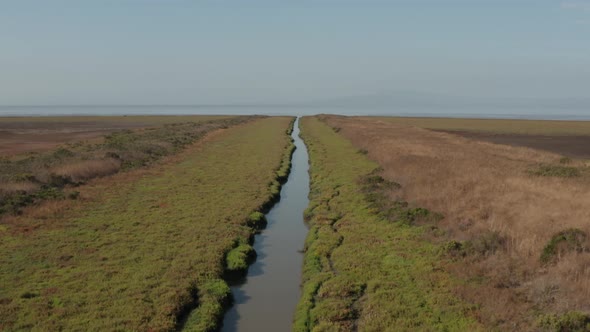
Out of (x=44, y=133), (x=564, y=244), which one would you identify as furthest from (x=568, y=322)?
(x=44, y=133)

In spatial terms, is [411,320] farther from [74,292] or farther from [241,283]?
[74,292]

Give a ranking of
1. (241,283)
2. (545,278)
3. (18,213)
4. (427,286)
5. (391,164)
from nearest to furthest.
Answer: (545,278) < (427,286) < (241,283) < (18,213) < (391,164)

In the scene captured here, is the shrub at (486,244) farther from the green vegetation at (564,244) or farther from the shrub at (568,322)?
the shrub at (568,322)

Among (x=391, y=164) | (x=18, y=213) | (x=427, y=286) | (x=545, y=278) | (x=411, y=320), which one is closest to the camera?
(x=411, y=320)

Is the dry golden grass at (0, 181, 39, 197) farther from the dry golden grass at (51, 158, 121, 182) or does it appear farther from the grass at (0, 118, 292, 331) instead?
the dry golden grass at (51, 158, 121, 182)

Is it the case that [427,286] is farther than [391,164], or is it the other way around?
[391,164]

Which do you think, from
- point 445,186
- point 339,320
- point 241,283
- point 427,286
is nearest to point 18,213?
point 241,283

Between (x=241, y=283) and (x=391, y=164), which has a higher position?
(x=391, y=164)

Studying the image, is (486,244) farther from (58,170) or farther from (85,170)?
(58,170)
